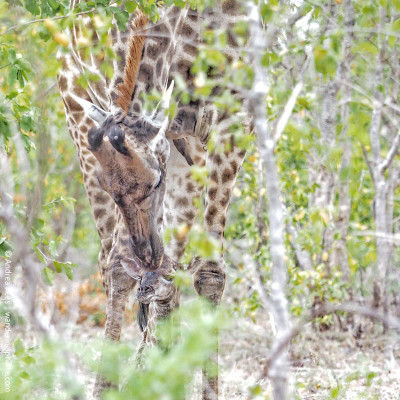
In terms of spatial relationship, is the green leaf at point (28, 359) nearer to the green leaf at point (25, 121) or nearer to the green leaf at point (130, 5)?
the green leaf at point (25, 121)

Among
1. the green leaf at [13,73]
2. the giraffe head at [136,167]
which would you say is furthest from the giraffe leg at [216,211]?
the green leaf at [13,73]

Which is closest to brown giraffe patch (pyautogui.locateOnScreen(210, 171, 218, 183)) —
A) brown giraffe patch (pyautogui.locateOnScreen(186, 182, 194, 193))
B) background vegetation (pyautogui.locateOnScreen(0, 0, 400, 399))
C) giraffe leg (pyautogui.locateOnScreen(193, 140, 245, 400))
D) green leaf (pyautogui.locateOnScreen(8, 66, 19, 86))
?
giraffe leg (pyautogui.locateOnScreen(193, 140, 245, 400))

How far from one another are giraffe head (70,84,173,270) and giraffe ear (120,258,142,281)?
0.70 feet

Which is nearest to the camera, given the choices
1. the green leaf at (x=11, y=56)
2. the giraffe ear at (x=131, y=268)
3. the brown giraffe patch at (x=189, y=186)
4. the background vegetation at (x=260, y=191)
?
the background vegetation at (x=260, y=191)

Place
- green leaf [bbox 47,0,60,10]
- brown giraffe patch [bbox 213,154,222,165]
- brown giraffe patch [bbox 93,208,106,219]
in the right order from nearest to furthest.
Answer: green leaf [bbox 47,0,60,10] < brown giraffe patch [bbox 213,154,222,165] < brown giraffe patch [bbox 93,208,106,219]

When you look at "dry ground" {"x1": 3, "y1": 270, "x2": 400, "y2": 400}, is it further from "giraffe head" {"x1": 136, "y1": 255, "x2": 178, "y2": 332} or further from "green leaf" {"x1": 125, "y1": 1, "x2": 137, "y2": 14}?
"green leaf" {"x1": 125, "y1": 1, "x2": 137, "y2": 14}

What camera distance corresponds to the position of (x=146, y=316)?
4402 mm

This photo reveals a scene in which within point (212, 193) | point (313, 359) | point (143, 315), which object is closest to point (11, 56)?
point (212, 193)

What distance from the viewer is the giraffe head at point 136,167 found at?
310cm

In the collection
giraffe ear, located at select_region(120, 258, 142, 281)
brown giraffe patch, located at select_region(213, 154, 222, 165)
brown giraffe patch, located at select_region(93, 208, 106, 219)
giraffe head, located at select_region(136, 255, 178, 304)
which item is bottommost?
giraffe head, located at select_region(136, 255, 178, 304)

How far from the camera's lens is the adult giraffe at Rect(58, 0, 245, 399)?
3.16 meters

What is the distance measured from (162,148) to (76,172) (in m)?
4.08

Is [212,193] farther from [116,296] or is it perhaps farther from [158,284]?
[158,284]

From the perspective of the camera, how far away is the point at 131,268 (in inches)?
145
